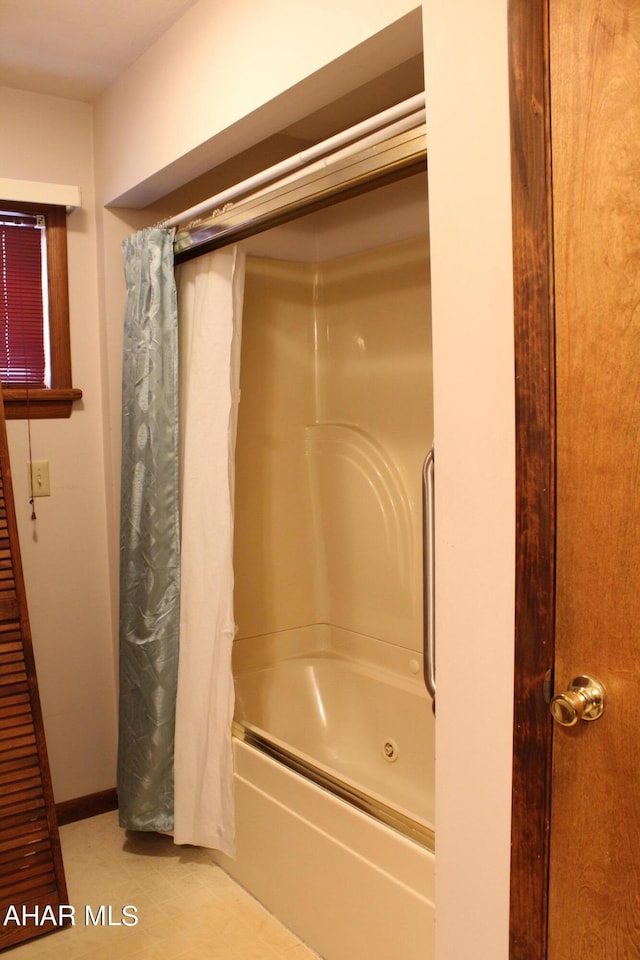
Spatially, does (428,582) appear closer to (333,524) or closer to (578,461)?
(578,461)

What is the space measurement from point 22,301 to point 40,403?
0.34m

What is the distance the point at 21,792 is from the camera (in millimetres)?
2160

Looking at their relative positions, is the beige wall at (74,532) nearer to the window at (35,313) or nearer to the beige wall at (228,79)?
the window at (35,313)

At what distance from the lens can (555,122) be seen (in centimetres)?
109

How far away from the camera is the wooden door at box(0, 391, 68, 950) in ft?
6.93

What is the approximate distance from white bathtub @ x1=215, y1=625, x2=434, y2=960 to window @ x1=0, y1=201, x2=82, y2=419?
1105mm

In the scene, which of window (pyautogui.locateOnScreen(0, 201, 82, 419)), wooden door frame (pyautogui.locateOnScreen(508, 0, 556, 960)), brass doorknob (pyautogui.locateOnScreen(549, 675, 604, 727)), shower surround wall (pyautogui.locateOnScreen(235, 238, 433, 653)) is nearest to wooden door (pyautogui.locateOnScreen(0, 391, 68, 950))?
window (pyautogui.locateOnScreen(0, 201, 82, 419))

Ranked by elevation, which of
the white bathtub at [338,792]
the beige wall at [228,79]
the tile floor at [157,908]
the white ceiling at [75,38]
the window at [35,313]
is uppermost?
the white ceiling at [75,38]

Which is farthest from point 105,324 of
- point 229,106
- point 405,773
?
point 405,773

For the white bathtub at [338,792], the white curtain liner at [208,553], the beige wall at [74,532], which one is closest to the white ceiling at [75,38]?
the beige wall at [74,532]

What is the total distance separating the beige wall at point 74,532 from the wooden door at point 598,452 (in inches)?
80.6

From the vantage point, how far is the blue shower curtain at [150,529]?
2.39 meters

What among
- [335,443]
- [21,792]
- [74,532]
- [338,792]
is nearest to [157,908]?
[21,792]

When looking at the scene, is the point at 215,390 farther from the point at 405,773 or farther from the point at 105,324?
the point at 405,773
